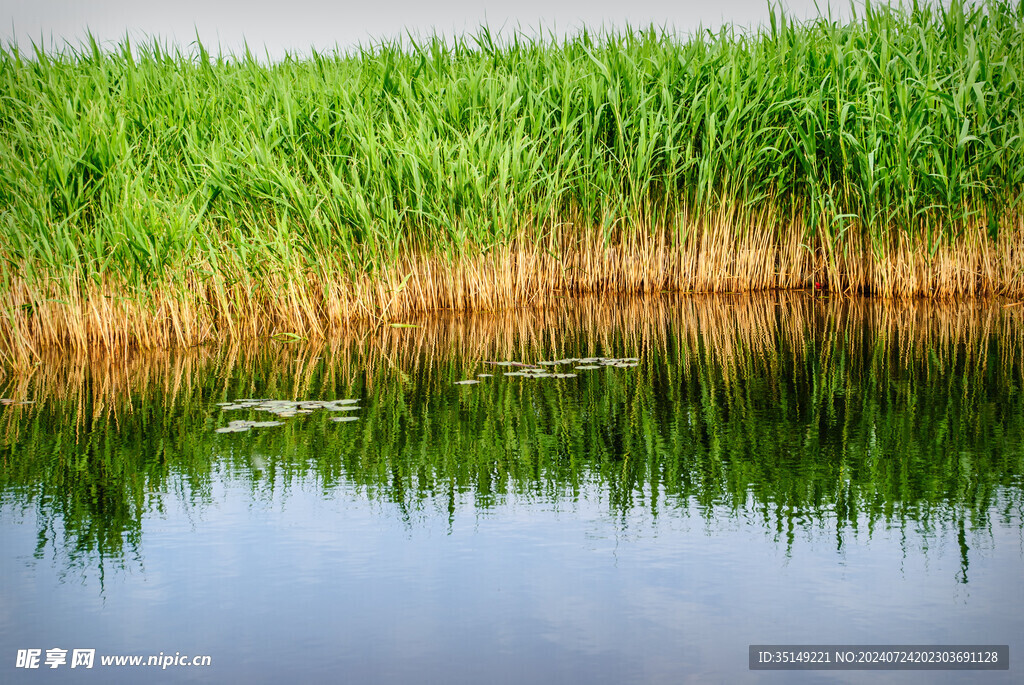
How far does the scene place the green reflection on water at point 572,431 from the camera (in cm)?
441

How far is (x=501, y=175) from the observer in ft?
30.8

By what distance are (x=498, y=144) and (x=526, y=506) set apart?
5.51 m

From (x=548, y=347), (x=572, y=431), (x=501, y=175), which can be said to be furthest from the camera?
(x=501, y=175)

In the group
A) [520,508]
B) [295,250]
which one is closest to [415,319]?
[295,250]

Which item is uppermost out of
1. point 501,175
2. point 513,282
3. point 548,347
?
point 501,175

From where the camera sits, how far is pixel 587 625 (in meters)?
3.24

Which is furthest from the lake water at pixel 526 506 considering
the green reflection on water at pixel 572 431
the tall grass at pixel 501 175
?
the tall grass at pixel 501 175

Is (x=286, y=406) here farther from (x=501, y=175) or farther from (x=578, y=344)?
(x=501, y=175)

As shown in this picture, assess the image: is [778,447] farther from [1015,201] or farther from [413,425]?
[1015,201]

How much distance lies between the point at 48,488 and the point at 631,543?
2.61 metres

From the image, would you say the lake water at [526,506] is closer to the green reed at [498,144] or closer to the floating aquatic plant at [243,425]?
the floating aquatic plant at [243,425]

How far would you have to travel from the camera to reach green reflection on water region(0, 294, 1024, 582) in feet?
14.5

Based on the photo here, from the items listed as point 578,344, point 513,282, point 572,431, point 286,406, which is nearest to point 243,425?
point 286,406

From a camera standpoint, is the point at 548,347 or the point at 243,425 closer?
the point at 243,425
